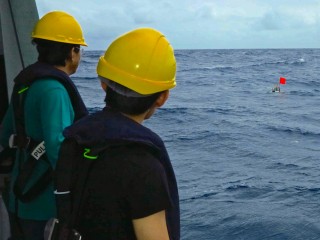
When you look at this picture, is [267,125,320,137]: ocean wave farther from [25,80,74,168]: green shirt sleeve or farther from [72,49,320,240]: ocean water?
[25,80,74,168]: green shirt sleeve

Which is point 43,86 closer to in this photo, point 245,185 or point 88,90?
point 245,185

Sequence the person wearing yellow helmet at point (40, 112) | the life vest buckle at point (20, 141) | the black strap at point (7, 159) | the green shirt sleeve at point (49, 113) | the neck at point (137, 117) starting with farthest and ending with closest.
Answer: the black strap at point (7, 159) → the life vest buckle at point (20, 141) → the person wearing yellow helmet at point (40, 112) → the green shirt sleeve at point (49, 113) → the neck at point (137, 117)

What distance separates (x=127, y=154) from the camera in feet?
4.74

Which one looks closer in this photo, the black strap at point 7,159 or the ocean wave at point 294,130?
the black strap at point 7,159

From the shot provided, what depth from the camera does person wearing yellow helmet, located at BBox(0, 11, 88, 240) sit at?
213 centimetres

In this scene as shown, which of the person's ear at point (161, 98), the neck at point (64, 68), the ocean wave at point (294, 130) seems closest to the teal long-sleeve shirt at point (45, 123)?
the neck at point (64, 68)

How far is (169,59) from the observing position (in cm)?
160

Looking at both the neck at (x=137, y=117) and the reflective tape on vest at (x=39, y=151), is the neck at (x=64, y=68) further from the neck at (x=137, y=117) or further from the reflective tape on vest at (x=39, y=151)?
the neck at (x=137, y=117)

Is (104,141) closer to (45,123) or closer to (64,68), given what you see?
(45,123)

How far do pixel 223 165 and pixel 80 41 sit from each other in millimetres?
9672

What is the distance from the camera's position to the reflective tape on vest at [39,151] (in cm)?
217

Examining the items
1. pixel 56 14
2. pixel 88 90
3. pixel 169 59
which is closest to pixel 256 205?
pixel 56 14

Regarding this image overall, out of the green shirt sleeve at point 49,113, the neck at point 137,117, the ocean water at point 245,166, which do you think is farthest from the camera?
the ocean water at point 245,166

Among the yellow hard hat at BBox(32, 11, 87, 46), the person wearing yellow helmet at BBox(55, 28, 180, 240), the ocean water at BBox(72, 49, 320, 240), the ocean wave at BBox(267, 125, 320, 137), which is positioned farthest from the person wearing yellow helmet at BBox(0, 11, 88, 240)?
the ocean wave at BBox(267, 125, 320, 137)
